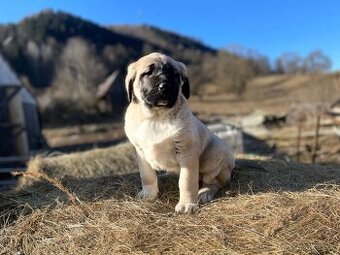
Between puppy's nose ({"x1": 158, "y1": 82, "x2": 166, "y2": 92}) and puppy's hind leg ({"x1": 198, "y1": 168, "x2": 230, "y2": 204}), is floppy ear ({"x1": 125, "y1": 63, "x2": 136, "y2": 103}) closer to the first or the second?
puppy's nose ({"x1": 158, "y1": 82, "x2": 166, "y2": 92})

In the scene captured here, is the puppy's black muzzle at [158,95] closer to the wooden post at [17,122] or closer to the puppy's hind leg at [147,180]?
the puppy's hind leg at [147,180]

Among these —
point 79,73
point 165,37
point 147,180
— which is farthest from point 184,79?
point 165,37

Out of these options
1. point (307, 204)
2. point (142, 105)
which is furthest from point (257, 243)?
point (142, 105)

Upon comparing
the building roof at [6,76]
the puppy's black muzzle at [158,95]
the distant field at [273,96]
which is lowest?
the distant field at [273,96]

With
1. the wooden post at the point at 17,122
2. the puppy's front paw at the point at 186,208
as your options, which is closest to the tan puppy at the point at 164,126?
the puppy's front paw at the point at 186,208

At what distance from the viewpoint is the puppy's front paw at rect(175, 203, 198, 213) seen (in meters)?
4.56

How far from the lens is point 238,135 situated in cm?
1645

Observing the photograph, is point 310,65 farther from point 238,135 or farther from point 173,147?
point 173,147

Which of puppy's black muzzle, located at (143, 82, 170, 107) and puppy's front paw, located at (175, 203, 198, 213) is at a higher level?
puppy's black muzzle, located at (143, 82, 170, 107)

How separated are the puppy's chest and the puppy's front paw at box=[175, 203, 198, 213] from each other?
1.65 feet

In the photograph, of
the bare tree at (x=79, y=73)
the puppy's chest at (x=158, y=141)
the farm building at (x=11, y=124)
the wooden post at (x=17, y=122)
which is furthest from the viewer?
the bare tree at (x=79, y=73)

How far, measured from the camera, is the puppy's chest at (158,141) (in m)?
4.71

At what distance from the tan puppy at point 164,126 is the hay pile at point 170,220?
0.26 meters

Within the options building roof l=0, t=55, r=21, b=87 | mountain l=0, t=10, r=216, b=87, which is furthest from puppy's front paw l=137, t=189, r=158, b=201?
mountain l=0, t=10, r=216, b=87
